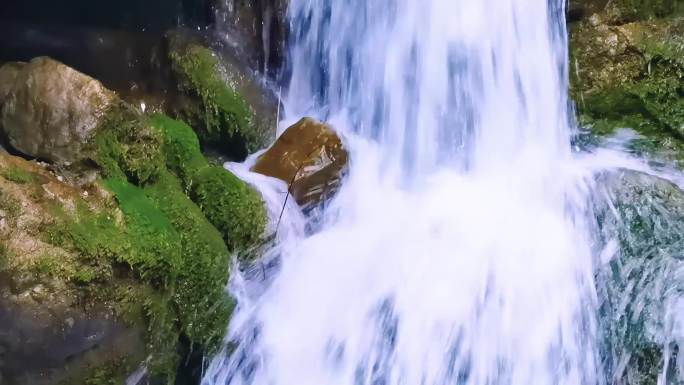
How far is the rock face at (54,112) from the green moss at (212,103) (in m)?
1.29

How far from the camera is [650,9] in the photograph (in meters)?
5.38

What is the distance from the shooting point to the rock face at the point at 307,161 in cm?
448

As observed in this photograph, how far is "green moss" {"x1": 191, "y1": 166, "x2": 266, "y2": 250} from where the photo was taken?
153 inches

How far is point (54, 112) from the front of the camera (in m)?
3.54

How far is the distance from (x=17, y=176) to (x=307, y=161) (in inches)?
76.4

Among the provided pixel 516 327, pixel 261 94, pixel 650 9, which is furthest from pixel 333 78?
pixel 516 327

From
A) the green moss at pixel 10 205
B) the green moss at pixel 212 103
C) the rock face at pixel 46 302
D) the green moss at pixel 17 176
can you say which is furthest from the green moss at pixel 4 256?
the green moss at pixel 212 103

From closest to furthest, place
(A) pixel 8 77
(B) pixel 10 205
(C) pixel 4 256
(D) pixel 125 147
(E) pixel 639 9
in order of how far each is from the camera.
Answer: (C) pixel 4 256, (B) pixel 10 205, (D) pixel 125 147, (A) pixel 8 77, (E) pixel 639 9

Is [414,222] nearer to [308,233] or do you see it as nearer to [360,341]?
[308,233]

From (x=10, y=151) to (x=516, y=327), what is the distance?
2.83 m

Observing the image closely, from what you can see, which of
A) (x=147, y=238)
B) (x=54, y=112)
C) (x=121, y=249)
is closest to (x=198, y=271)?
(x=147, y=238)

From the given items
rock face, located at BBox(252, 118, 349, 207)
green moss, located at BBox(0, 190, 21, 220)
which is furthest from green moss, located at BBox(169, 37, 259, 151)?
green moss, located at BBox(0, 190, 21, 220)

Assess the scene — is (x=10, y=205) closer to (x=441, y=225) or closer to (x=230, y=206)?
(x=230, y=206)

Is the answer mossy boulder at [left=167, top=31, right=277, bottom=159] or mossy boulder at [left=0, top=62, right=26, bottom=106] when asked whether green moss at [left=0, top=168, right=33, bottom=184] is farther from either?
mossy boulder at [left=167, top=31, right=277, bottom=159]
